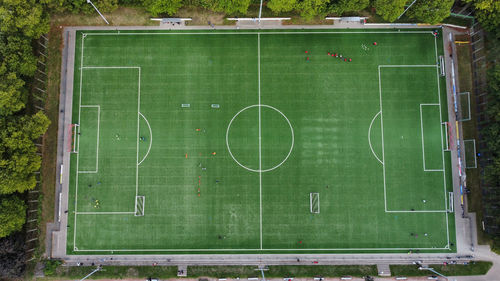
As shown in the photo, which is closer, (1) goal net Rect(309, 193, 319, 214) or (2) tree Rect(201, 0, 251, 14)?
(2) tree Rect(201, 0, 251, 14)

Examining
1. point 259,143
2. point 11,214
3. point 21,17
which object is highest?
point 21,17

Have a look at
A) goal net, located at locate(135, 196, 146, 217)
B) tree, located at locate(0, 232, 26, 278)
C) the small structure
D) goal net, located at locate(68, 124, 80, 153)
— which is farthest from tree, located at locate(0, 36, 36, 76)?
goal net, located at locate(135, 196, 146, 217)

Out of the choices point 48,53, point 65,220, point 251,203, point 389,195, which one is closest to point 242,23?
point 251,203

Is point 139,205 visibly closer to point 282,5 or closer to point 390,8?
point 282,5

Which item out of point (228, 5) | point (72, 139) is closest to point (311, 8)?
point (228, 5)

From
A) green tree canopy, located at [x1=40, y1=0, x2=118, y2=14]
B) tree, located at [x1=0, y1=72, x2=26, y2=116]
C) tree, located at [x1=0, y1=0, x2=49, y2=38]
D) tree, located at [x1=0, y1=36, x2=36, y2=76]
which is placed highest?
green tree canopy, located at [x1=40, y1=0, x2=118, y2=14]

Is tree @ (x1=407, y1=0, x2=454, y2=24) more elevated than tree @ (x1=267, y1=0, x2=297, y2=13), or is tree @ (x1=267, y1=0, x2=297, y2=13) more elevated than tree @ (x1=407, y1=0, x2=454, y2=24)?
tree @ (x1=267, y1=0, x2=297, y2=13)

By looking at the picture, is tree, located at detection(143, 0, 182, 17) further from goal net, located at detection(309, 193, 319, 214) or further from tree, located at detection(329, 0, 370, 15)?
goal net, located at detection(309, 193, 319, 214)
